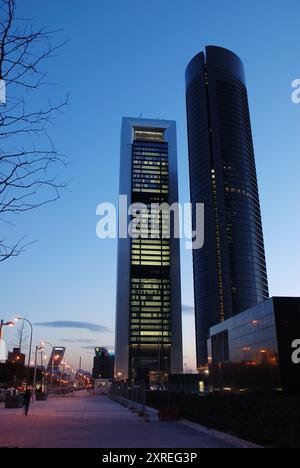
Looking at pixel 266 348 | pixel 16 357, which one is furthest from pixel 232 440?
pixel 16 357

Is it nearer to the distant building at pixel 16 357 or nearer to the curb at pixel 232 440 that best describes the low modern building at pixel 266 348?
the distant building at pixel 16 357

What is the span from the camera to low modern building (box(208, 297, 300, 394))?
177ft

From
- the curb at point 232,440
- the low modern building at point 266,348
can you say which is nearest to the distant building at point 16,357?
the low modern building at point 266,348

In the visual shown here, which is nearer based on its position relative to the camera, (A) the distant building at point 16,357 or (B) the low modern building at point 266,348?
(B) the low modern building at point 266,348

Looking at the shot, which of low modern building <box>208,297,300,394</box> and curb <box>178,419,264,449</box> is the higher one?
low modern building <box>208,297,300,394</box>

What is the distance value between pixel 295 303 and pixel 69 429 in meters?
43.9

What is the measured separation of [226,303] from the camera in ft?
648

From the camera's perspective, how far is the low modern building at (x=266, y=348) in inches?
2122

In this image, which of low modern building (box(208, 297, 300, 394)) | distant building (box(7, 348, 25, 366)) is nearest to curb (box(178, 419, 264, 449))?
low modern building (box(208, 297, 300, 394))

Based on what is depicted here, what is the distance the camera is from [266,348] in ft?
191

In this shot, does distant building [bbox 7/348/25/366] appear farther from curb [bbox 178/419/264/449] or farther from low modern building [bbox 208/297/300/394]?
curb [bbox 178/419/264/449]

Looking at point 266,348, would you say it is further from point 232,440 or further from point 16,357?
point 16,357

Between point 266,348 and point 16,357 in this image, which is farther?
point 16,357
